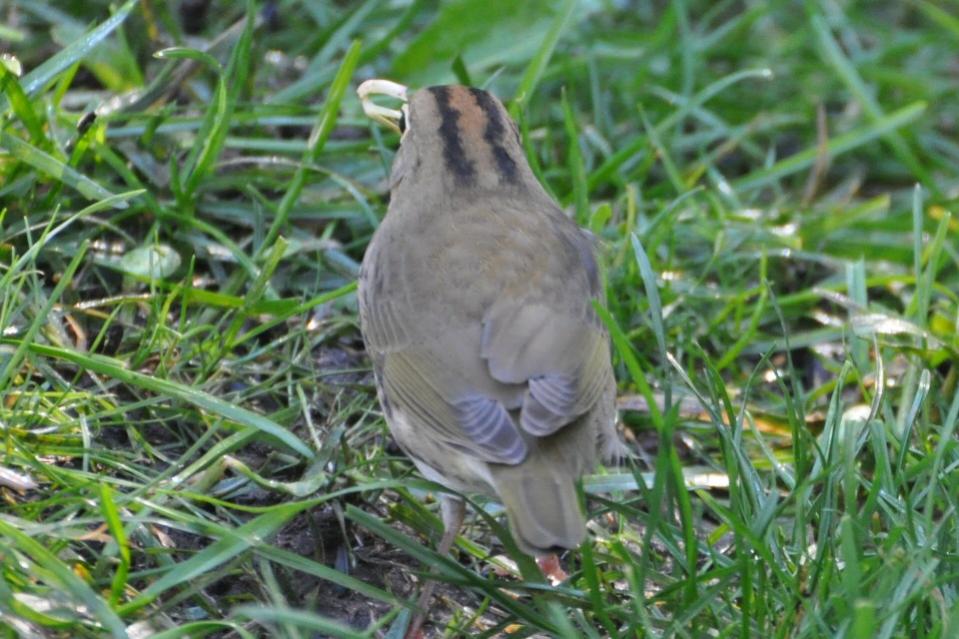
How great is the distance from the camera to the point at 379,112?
5.82 m

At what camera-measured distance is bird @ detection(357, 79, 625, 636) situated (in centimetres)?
414

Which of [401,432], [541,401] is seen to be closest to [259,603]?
[401,432]

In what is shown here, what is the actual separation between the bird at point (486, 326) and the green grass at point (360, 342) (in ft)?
0.73

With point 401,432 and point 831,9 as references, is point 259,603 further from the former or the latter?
point 831,9

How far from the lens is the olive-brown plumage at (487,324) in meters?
4.14

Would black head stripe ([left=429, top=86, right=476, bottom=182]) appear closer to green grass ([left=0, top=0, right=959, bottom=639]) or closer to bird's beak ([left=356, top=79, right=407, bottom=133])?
bird's beak ([left=356, top=79, right=407, bottom=133])

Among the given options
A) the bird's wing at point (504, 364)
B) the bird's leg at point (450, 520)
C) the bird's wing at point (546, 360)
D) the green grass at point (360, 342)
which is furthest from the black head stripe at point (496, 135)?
the bird's leg at point (450, 520)

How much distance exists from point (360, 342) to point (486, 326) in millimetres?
1445

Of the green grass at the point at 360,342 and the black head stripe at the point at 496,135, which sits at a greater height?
the black head stripe at the point at 496,135

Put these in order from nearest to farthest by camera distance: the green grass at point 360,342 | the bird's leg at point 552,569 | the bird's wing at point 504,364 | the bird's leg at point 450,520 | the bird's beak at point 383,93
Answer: the green grass at point 360,342 → the bird's wing at point 504,364 → the bird's leg at point 450,520 → the bird's leg at point 552,569 → the bird's beak at point 383,93

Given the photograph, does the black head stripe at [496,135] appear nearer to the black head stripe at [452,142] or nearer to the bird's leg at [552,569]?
the black head stripe at [452,142]

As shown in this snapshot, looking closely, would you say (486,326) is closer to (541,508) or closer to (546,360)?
(546,360)

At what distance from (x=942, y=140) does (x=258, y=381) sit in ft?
15.0

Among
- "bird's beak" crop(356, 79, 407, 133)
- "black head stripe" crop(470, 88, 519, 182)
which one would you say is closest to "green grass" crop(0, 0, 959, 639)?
"bird's beak" crop(356, 79, 407, 133)
